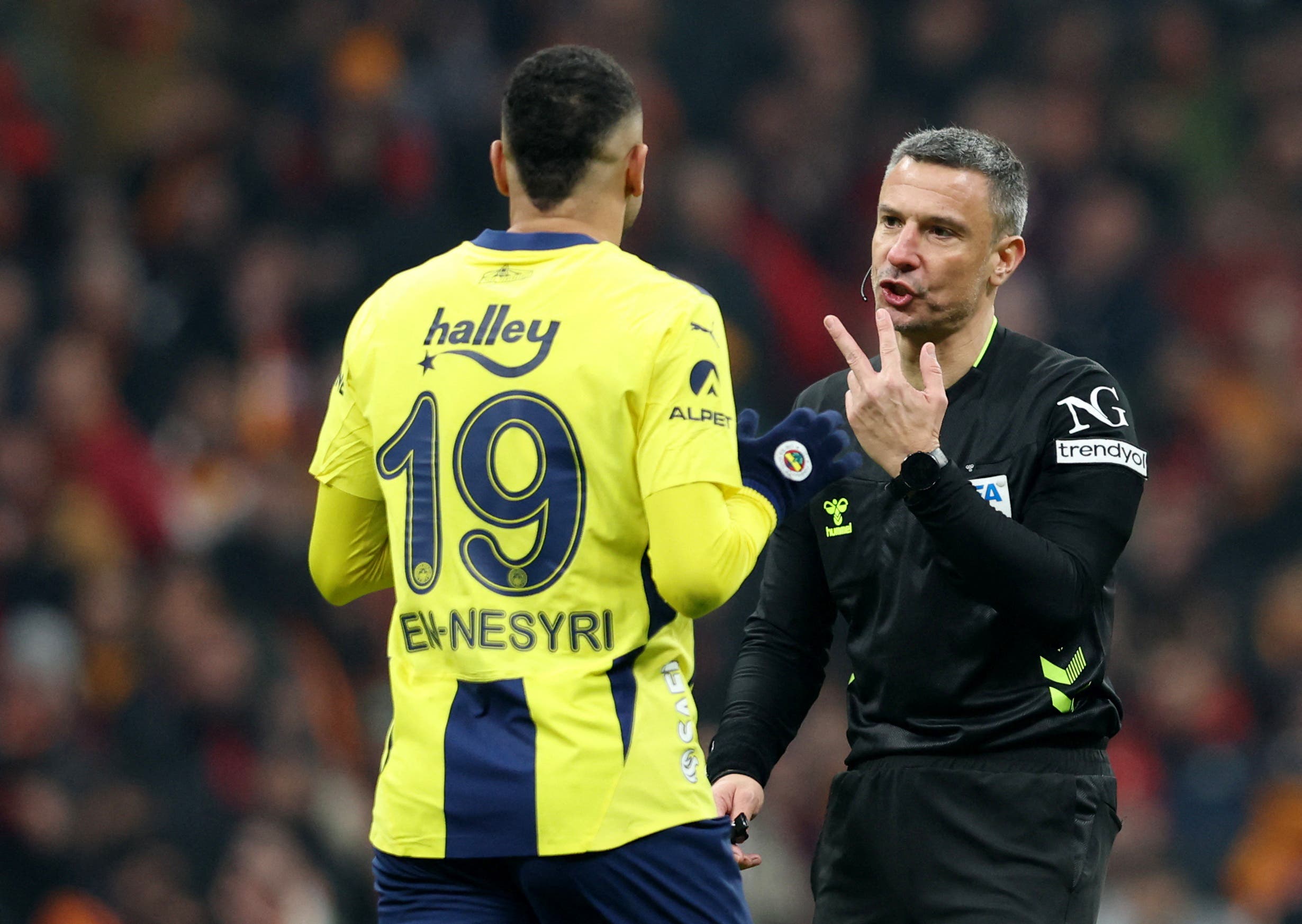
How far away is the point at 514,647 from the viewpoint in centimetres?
261

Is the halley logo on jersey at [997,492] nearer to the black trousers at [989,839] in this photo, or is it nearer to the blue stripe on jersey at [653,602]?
the black trousers at [989,839]

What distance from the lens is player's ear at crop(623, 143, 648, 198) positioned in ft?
9.08

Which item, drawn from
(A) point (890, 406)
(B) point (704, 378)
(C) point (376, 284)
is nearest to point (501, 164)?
(B) point (704, 378)

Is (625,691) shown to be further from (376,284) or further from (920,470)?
(376,284)

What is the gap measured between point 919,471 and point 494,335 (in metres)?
0.76

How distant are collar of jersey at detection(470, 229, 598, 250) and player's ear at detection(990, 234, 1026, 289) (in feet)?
3.12

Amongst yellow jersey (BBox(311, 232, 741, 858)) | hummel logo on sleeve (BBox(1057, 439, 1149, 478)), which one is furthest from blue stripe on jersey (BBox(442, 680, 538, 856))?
hummel logo on sleeve (BBox(1057, 439, 1149, 478))

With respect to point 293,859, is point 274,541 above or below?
above

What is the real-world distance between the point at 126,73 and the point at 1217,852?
6042 mm

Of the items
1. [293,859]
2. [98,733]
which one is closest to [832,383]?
[293,859]

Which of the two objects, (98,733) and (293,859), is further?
(98,733)

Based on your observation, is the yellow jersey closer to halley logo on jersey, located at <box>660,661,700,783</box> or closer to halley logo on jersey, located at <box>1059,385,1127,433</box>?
halley logo on jersey, located at <box>660,661,700,783</box>

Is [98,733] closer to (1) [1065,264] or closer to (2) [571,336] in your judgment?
(2) [571,336]

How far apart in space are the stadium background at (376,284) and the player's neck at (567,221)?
12.3 ft
